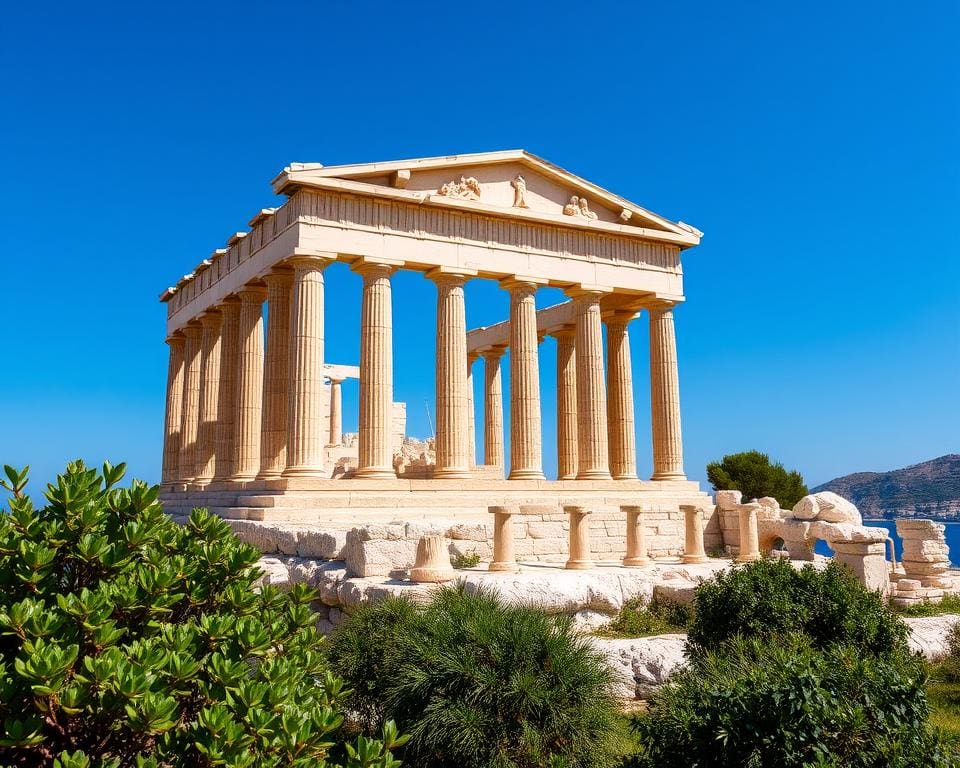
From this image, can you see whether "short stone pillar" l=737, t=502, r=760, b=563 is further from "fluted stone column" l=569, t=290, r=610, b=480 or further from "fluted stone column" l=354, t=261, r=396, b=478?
"fluted stone column" l=354, t=261, r=396, b=478

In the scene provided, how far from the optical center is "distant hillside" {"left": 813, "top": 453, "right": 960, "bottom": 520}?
12162 cm

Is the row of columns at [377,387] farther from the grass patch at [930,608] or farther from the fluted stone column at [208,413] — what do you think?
the grass patch at [930,608]

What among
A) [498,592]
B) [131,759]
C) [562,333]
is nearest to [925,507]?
[562,333]

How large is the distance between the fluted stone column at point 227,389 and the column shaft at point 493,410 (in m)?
11.0

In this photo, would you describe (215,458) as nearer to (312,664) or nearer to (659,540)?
(659,540)

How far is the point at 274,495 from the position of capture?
23750 millimetres

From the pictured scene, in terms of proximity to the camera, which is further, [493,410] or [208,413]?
[493,410]

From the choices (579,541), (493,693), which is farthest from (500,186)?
Result: (493,693)

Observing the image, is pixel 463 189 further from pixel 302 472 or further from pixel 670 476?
pixel 670 476

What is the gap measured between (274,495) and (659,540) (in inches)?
458

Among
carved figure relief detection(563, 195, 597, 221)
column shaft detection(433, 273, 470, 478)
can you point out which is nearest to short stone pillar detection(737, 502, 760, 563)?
column shaft detection(433, 273, 470, 478)

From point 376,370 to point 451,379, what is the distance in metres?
2.64

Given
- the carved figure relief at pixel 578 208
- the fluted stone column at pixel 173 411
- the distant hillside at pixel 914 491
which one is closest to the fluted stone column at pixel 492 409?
the carved figure relief at pixel 578 208

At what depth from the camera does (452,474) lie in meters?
27.1
